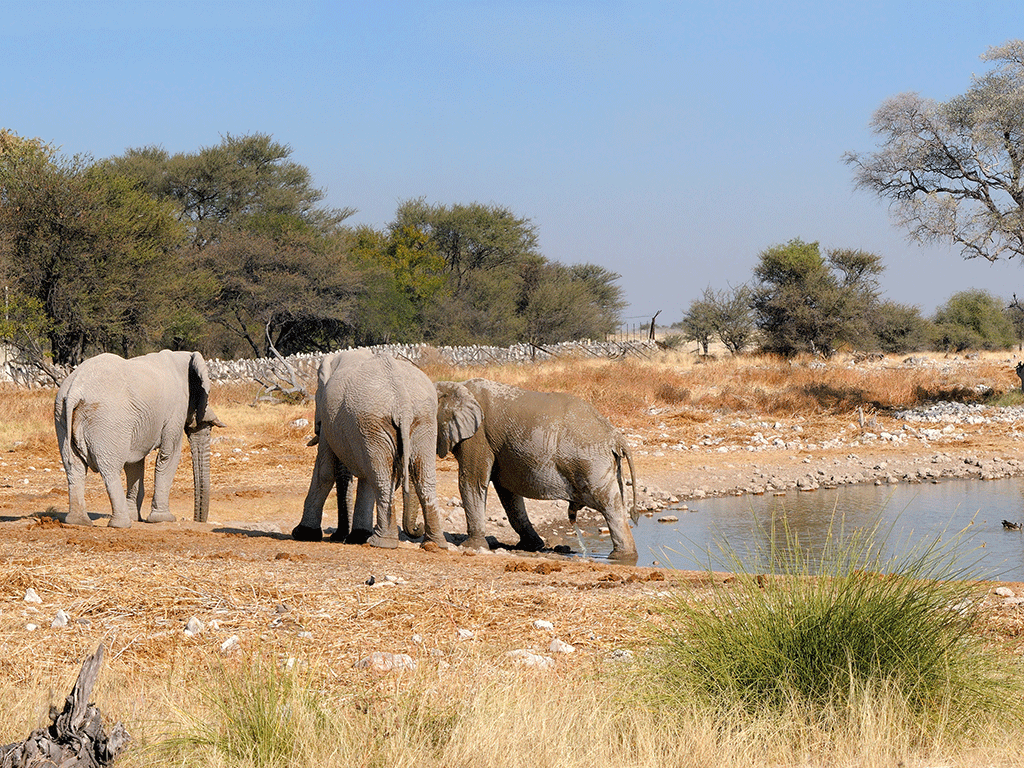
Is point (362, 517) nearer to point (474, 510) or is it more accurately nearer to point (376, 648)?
point (474, 510)

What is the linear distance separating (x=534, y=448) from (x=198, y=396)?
12.8ft

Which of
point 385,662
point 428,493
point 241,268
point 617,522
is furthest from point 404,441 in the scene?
point 241,268

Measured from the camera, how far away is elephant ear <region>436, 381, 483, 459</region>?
9758 millimetres

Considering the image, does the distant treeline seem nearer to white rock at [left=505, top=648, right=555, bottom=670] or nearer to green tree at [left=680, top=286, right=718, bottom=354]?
green tree at [left=680, top=286, right=718, bottom=354]

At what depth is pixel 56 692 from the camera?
176 inches

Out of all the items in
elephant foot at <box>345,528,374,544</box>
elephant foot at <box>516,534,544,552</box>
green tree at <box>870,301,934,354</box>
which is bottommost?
elephant foot at <box>516,534,544,552</box>

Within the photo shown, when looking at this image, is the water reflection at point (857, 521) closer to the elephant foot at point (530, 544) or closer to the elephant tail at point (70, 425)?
the elephant foot at point (530, 544)

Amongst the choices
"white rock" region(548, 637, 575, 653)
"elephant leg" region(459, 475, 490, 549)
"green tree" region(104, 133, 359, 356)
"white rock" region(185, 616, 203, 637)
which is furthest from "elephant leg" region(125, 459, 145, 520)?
"green tree" region(104, 133, 359, 356)

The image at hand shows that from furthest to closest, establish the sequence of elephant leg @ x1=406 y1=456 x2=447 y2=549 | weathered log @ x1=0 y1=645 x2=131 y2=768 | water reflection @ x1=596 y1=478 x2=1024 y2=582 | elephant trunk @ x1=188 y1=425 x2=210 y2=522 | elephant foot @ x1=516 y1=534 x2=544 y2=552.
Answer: elephant trunk @ x1=188 y1=425 x2=210 y2=522 < water reflection @ x1=596 y1=478 x2=1024 y2=582 < elephant foot @ x1=516 y1=534 x2=544 y2=552 < elephant leg @ x1=406 y1=456 x2=447 y2=549 < weathered log @ x1=0 y1=645 x2=131 y2=768

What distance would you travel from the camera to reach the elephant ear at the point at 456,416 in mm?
9758

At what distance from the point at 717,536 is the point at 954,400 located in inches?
643

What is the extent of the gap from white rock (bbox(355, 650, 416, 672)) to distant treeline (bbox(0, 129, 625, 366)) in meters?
22.5

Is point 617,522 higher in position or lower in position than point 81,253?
lower

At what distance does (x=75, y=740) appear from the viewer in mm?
3551
